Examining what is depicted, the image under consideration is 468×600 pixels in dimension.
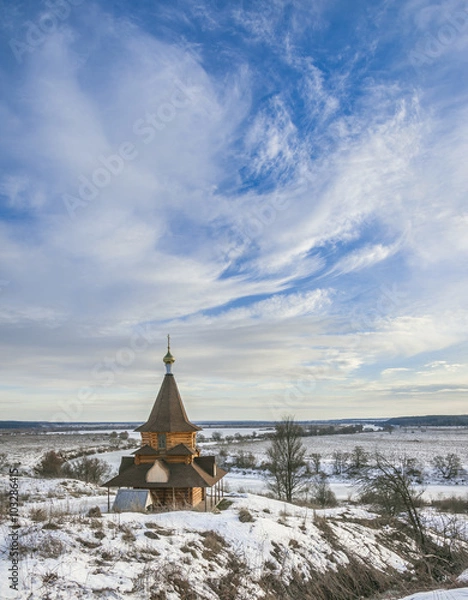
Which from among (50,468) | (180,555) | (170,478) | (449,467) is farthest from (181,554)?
(449,467)

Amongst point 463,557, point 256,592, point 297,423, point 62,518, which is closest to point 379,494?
point 463,557

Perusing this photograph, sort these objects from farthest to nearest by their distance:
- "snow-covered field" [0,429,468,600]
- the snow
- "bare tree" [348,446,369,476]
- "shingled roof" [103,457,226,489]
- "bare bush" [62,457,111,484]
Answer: "bare bush" [62,457,111,484]
"shingled roof" [103,457,226,489]
"bare tree" [348,446,369,476]
"snow-covered field" [0,429,468,600]
the snow

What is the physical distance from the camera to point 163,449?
20.3m

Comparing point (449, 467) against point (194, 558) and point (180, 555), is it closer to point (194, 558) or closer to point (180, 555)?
point (194, 558)

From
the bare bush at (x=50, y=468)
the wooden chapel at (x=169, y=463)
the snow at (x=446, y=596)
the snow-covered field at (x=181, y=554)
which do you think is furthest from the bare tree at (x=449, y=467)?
the snow at (x=446, y=596)

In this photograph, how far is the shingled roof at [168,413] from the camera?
804 inches

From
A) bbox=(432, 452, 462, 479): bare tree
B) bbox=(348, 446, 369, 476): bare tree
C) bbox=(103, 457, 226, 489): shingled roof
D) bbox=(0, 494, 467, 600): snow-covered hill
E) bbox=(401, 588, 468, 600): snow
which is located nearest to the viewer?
bbox=(401, 588, 468, 600): snow

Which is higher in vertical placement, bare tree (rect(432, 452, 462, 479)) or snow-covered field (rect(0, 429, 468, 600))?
snow-covered field (rect(0, 429, 468, 600))

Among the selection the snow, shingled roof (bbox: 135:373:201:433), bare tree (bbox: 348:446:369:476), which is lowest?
bare tree (bbox: 348:446:369:476)

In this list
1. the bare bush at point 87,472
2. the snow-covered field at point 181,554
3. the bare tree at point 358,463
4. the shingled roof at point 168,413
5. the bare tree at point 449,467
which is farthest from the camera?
the bare tree at point 449,467

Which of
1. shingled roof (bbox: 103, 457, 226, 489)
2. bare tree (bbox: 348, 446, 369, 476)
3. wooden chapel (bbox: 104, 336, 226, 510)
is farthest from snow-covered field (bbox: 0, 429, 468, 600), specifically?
wooden chapel (bbox: 104, 336, 226, 510)

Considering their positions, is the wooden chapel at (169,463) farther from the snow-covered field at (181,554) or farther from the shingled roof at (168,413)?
the snow-covered field at (181,554)

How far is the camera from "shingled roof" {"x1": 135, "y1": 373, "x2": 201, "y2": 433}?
804 inches

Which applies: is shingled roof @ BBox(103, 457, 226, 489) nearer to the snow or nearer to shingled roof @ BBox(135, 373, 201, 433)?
shingled roof @ BBox(135, 373, 201, 433)
